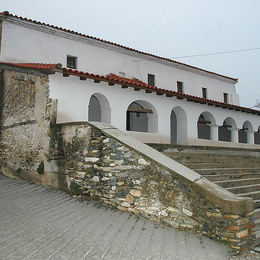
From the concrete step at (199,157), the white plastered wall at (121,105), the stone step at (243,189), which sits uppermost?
the white plastered wall at (121,105)

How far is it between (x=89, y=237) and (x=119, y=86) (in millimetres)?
6851

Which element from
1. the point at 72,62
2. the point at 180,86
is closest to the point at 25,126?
the point at 72,62

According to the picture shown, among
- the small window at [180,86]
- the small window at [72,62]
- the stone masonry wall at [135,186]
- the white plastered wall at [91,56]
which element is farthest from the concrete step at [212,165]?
the small window at [180,86]

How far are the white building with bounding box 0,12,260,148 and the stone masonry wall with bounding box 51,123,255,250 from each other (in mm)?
2226

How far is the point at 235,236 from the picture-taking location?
3.84 m

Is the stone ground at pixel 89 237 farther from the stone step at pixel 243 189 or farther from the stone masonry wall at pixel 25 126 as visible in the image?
the stone step at pixel 243 189

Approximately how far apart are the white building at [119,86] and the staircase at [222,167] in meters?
2.28

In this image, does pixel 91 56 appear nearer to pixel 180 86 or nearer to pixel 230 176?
pixel 180 86

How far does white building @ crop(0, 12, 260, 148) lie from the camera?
8742 mm

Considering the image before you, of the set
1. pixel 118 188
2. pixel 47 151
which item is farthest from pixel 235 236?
pixel 47 151

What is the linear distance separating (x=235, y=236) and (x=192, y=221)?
0.70m

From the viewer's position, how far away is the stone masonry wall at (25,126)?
24.0 feet

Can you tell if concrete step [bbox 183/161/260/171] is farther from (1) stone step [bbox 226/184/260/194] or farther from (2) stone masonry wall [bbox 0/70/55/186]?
(2) stone masonry wall [bbox 0/70/55/186]

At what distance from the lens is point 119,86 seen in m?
9.79
